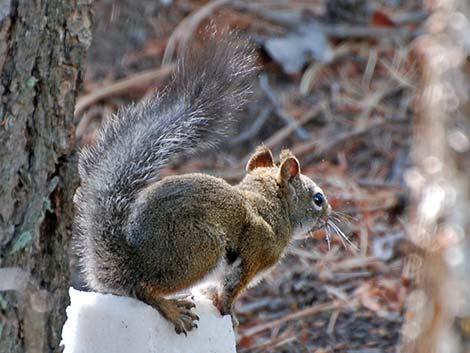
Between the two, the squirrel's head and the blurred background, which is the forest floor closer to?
the blurred background

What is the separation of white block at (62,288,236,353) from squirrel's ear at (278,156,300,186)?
0.88m

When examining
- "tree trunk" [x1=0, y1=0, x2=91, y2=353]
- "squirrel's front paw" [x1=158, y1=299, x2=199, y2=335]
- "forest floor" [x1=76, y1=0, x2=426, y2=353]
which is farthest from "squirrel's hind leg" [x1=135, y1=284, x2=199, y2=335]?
"forest floor" [x1=76, y1=0, x2=426, y2=353]

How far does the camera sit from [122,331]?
3.37 metres

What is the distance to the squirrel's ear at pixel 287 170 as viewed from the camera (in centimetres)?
429

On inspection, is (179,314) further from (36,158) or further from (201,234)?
(36,158)

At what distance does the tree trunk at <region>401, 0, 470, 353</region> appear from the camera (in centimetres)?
227

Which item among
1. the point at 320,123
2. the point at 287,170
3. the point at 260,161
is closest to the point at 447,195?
the point at 287,170

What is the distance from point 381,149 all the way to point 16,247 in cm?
357

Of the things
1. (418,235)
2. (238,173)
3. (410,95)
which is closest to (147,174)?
(418,235)

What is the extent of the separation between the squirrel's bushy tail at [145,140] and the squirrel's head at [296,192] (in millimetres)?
473

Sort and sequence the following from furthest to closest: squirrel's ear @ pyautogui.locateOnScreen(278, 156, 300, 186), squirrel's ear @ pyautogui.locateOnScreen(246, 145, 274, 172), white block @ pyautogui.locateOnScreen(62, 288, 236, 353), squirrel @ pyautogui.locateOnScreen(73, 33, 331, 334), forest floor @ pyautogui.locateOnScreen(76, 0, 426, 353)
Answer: forest floor @ pyautogui.locateOnScreen(76, 0, 426, 353)
squirrel's ear @ pyautogui.locateOnScreen(246, 145, 274, 172)
squirrel's ear @ pyautogui.locateOnScreen(278, 156, 300, 186)
squirrel @ pyautogui.locateOnScreen(73, 33, 331, 334)
white block @ pyautogui.locateOnScreen(62, 288, 236, 353)

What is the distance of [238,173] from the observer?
19.1 ft

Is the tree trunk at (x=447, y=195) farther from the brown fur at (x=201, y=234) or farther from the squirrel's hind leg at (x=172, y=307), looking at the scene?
the brown fur at (x=201, y=234)

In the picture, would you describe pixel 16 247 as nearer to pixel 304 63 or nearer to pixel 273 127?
pixel 273 127
